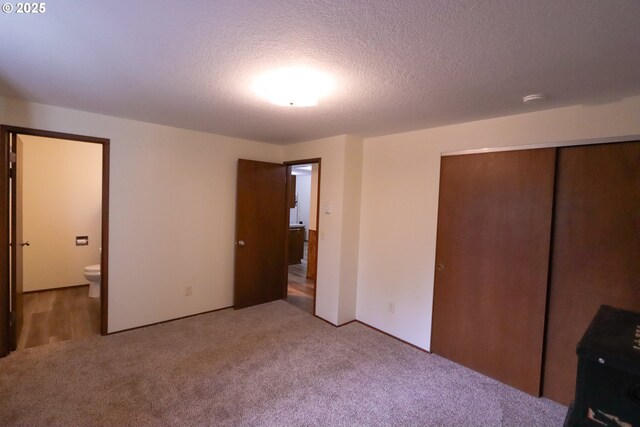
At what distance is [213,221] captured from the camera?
12.7 feet

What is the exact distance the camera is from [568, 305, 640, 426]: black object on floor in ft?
2.77

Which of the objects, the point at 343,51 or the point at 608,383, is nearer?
the point at 608,383

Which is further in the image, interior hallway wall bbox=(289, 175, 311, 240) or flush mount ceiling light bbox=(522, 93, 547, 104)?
interior hallway wall bbox=(289, 175, 311, 240)

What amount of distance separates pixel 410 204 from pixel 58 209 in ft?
16.3

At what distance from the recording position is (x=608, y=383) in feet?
2.87

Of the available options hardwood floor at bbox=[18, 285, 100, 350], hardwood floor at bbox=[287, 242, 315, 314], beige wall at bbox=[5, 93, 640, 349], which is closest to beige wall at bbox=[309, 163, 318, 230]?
hardwood floor at bbox=[287, 242, 315, 314]

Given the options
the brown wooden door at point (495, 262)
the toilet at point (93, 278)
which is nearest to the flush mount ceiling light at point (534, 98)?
the brown wooden door at point (495, 262)

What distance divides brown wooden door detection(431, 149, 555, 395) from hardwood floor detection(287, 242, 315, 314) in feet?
6.16

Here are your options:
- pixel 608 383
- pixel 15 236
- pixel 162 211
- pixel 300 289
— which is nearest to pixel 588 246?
pixel 608 383

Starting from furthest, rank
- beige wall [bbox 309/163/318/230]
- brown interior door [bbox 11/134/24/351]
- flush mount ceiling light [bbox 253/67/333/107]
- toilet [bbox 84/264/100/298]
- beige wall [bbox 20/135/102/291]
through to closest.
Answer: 1. beige wall [bbox 309/163/318/230]
2. beige wall [bbox 20/135/102/291]
3. toilet [bbox 84/264/100/298]
4. brown interior door [bbox 11/134/24/351]
5. flush mount ceiling light [bbox 253/67/333/107]

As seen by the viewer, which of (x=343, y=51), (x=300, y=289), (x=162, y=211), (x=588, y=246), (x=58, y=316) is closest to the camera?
(x=343, y=51)

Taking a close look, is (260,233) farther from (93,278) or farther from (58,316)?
(58,316)

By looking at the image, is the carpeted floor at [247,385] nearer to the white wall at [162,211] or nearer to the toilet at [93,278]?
the white wall at [162,211]

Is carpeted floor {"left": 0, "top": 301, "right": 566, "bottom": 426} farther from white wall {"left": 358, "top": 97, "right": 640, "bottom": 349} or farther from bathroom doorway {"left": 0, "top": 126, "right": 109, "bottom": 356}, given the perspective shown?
bathroom doorway {"left": 0, "top": 126, "right": 109, "bottom": 356}
